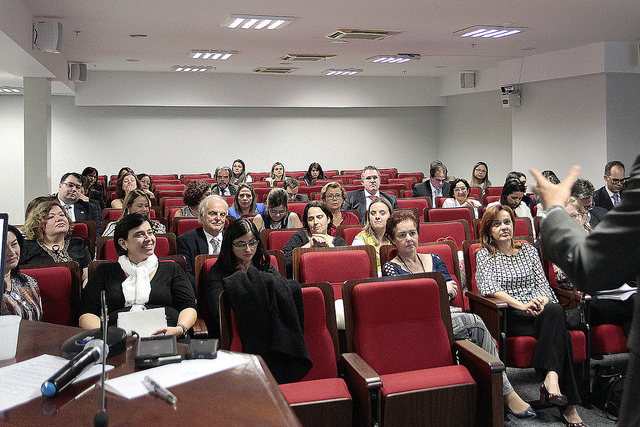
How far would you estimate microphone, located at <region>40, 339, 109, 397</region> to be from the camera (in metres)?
1.53

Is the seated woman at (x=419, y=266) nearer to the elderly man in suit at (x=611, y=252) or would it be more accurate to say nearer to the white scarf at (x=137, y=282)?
the white scarf at (x=137, y=282)

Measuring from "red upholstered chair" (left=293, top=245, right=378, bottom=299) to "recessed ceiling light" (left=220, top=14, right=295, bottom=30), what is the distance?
16.1 feet

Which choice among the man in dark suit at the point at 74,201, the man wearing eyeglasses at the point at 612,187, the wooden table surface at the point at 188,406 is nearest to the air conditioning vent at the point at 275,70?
the man in dark suit at the point at 74,201

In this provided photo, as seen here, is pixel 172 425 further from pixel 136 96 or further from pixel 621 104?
pixel 136 96

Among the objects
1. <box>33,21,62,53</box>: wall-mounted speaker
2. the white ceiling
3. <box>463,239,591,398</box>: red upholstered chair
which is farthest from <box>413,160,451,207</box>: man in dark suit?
<box>33,21,62,53</box>: wall-mounted speaker

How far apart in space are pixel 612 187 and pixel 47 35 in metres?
7.19

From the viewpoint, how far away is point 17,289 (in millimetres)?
3258

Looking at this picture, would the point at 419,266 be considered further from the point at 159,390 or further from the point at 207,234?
the point at 159,390

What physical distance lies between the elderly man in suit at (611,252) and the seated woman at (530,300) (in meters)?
2.35

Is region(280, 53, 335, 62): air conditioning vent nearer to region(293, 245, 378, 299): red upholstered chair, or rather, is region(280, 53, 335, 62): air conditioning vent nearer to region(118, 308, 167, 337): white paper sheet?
region(293, 245, 378, 299): red upholstered chair

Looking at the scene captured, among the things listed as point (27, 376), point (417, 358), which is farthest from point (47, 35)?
point (27, 376)

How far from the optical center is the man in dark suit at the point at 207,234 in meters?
4.78

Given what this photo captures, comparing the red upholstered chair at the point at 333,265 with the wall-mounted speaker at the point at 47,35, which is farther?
the wall-mounted speaker at the point at 47,35

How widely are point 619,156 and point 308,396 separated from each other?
32.4 ft
